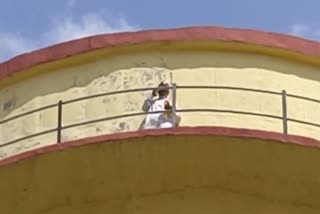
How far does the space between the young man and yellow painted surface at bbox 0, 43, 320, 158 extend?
0.24 m

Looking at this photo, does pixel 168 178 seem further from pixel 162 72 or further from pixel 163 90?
pixel 162 72

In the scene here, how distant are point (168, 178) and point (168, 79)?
1463 mm

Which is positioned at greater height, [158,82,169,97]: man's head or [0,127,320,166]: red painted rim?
[158,82,169,97]: man's head

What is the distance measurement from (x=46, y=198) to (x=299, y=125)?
10.5ft

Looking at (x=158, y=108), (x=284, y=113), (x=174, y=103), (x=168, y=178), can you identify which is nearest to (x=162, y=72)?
(x=158, y=108)

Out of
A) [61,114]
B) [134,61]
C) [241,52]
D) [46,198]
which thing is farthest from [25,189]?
[241,52]

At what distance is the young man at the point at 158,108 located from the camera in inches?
549

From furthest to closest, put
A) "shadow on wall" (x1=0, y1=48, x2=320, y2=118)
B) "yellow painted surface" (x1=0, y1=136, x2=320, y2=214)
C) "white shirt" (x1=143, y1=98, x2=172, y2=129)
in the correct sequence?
"shadow on wall" (x1=0, y1=48, x2=320, y2=118) < "white shirt" (x1=143, y1=98, x2=172, y2=129) < "yellow painted surface" (x1=0, y1=136, x2=320, y2=214)

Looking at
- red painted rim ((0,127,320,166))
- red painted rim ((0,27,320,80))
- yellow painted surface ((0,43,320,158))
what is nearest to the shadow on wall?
yellow painted surface ((0,43,320,158))

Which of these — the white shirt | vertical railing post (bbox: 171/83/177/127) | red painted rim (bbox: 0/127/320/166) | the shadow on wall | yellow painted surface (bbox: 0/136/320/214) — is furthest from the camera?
the shadow on wall

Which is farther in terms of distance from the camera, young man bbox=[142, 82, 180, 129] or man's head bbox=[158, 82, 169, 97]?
man's head bbox=[158, 82, 169, 97]

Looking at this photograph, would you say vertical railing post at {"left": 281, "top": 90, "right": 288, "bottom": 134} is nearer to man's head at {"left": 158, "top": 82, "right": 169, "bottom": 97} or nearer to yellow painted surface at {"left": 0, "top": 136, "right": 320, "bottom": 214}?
yellow painted surface at {"left": 0, "top": 136, "right": 320, "bottom": 214}

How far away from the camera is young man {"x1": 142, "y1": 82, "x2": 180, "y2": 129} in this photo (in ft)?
45.8

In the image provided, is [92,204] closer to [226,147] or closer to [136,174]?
[136,174]
